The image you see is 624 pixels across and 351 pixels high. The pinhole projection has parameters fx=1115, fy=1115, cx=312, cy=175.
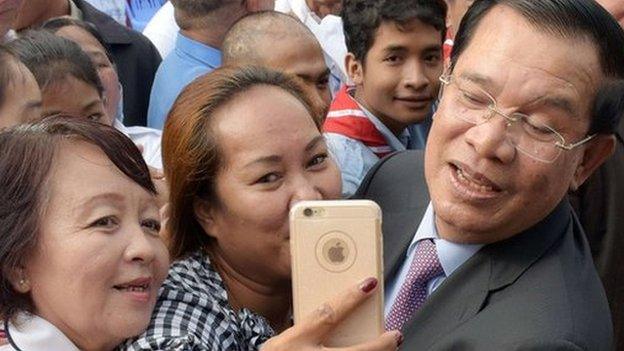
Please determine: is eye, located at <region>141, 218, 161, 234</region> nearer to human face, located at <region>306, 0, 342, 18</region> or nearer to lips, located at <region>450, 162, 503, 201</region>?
lips, located at <region>450, 162, 503, 201</region>

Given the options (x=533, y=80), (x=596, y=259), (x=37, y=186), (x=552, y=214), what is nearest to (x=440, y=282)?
(x=552, y=214)

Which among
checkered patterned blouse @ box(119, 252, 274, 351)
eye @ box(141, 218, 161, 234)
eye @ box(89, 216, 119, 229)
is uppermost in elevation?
eye @ box(89, 216, 119, 229)

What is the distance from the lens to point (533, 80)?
2.18 meters

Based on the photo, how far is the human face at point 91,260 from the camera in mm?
2012

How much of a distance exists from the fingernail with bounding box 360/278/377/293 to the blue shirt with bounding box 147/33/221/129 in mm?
2501

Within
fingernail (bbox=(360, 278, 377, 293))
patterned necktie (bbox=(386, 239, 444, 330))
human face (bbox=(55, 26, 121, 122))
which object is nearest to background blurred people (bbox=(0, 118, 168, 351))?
fingernail (bbox=(360, 278, 377, 293))

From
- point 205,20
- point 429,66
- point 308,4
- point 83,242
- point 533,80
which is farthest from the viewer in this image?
point 308,4

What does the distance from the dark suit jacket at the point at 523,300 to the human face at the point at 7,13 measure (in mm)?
1675

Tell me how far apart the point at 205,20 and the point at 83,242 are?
2680mm

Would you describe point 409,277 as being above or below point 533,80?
below

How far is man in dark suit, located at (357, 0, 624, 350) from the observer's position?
85.4 inches

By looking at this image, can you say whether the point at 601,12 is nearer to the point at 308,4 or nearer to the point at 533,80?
the point at 533,80

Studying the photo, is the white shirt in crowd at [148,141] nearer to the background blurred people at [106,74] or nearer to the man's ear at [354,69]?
the background blurred people at [106,74]

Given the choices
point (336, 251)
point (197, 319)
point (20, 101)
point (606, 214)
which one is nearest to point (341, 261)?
point (336, 251)
